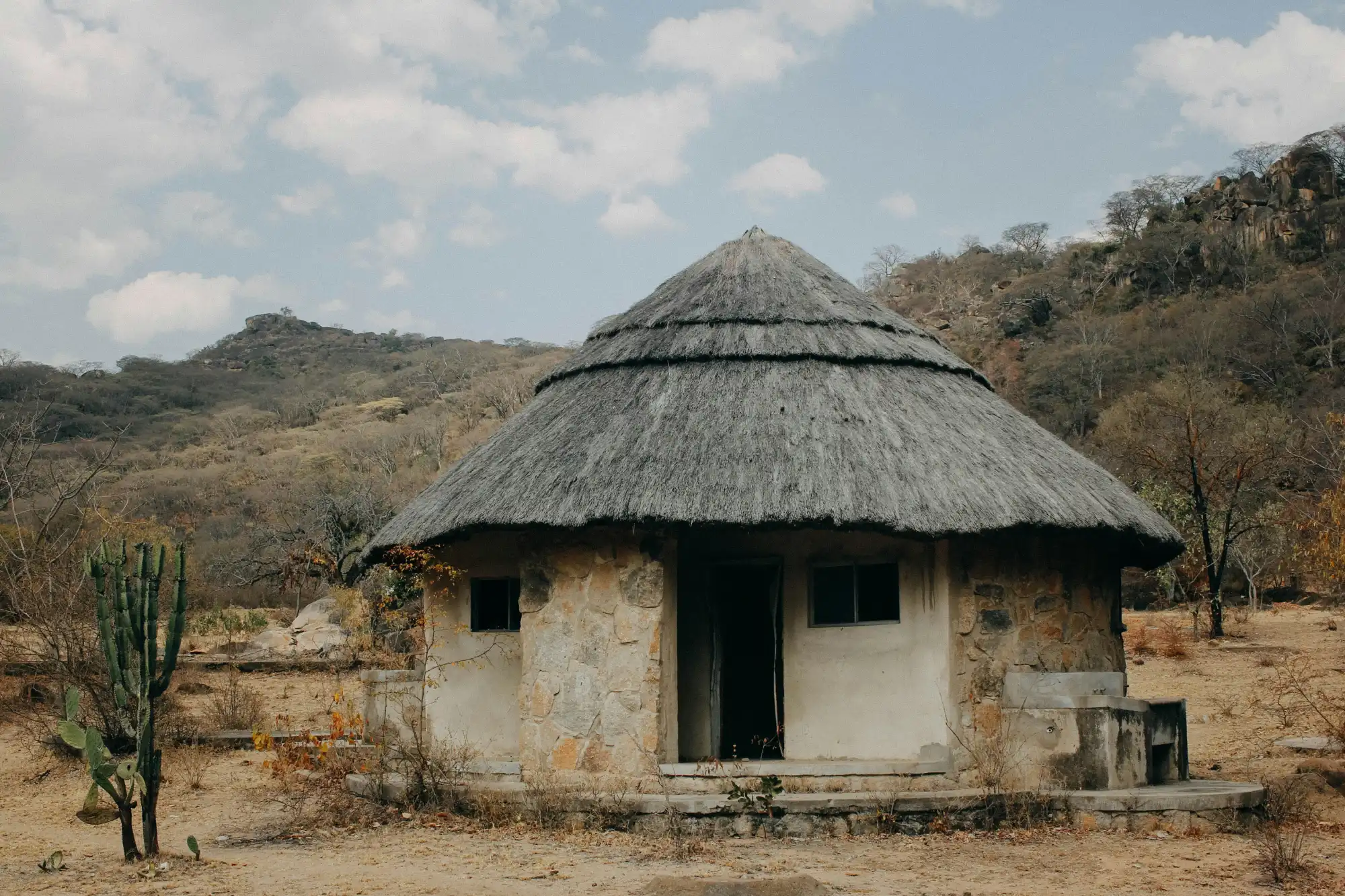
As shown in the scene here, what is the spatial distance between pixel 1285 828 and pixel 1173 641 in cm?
908

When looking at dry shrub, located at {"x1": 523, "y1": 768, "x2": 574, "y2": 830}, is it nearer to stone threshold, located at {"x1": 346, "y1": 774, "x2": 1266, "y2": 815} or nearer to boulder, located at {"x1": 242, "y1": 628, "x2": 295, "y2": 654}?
stone threshold, located at {"x1": 346, "y1": 774, "x2": 1266, "y2": 815}

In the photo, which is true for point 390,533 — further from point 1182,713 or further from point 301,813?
point 1182,713

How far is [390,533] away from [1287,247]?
148 ft

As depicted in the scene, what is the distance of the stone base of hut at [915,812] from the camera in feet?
29.5

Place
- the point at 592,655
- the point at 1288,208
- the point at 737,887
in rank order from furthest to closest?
the point at 1288,208, the point at 592,655, the point at 737,887

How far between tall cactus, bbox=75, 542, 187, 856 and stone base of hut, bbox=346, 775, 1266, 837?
268 cm

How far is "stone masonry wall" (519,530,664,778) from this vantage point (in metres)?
9.66

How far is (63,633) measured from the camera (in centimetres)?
1311

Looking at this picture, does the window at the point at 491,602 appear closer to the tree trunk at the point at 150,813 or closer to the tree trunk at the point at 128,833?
the tree trunk at the point at 150,813

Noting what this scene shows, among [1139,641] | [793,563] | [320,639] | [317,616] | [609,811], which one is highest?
[793,563]

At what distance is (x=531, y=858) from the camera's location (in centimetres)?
822

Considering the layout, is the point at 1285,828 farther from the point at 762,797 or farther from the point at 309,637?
the point at 309,637

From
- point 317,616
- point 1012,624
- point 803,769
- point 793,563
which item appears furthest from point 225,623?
point 1012,624

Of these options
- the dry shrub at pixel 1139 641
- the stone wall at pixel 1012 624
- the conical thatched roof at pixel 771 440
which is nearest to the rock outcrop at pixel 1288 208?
the dry shrub at pixel 1139 641
